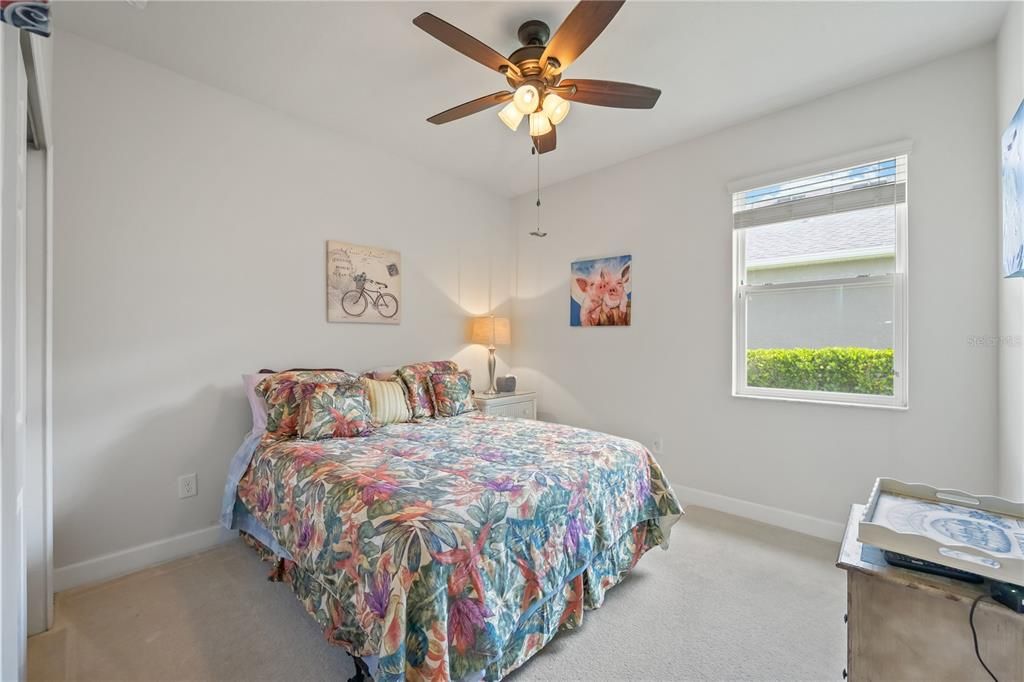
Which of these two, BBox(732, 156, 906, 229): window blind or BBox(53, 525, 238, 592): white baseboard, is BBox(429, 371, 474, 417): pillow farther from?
BBox(732, 156, 906, 229): window blind

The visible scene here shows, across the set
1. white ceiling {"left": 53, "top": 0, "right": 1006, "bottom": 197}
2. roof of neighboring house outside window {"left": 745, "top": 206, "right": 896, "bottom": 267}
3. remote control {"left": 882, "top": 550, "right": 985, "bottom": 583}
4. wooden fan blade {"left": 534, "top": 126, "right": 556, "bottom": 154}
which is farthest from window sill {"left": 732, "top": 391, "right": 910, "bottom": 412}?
wooden fan blade {"left": 534, "top": 126, "right": 556, "bottom": 154}

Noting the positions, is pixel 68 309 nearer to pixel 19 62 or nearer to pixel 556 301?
pixel 19 62

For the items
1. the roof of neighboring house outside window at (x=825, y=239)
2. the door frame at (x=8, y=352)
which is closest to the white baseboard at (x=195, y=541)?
the door frame at (x=8, y=352)

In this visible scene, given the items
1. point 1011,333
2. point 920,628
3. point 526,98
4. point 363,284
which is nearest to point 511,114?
point 526,98

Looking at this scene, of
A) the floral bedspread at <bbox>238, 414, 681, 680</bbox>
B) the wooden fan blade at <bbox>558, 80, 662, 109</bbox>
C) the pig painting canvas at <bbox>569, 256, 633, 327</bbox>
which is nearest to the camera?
the floral bedspread at <bbox>238, 414, 681, 680</bbox>

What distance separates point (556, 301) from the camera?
4.21m

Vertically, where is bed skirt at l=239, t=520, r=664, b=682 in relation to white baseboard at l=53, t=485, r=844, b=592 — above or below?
above

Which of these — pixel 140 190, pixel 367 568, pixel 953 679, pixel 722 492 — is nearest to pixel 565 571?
pixel 367 568

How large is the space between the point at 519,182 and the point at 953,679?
407 cm

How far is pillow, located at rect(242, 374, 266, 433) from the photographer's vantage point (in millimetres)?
2480

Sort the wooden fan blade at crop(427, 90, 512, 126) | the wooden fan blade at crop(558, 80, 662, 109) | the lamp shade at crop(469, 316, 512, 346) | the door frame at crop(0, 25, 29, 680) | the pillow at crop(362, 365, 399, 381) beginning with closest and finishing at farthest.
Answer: the door frame at crop(0, 25, 29, 680), the wooden fan blade at crop(558, 80, 662, 109), the wooden fan blade at crop(427, 90, 512, 126), the pillow at crop(362, 365, 399, 381), the lamp shade at crop(469, 316, 512, 346)

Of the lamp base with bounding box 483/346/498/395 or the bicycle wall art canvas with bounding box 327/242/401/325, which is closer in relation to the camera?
the bicycle wall art canvas with bounding box 327/242/401/325

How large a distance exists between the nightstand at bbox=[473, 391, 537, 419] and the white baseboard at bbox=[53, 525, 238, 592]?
1.92 metres

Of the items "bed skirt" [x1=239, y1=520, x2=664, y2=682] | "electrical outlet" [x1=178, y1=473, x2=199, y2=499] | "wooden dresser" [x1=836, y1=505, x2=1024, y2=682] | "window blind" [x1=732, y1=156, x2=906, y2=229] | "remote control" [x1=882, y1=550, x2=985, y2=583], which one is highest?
"window blind" [x1=732, y1=156, x2=906, y2=229]
